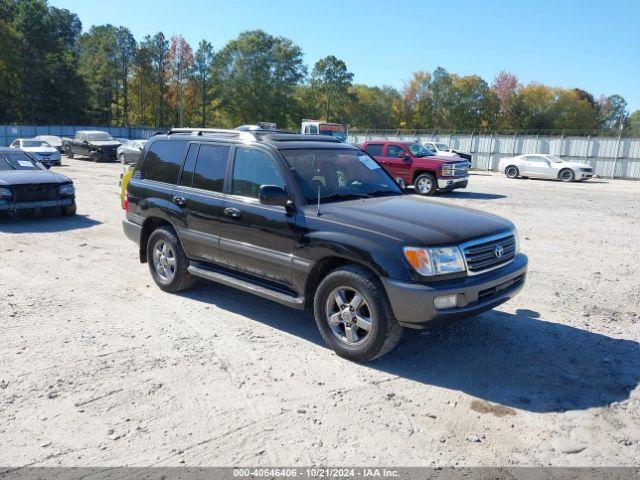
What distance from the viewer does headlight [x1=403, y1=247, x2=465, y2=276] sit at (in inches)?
158

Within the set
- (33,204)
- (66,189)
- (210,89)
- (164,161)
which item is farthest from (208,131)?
(210,89)

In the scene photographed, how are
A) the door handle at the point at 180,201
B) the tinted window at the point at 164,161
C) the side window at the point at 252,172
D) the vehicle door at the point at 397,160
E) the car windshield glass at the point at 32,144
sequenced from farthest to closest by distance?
the car windshield glass at the point at 32,144, the vehicle door at the point at 397,160, the tinted window at the point at 164,161, the door handle at the point at 180,201, the side window at the point at 252,172

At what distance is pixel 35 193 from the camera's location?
35.7 feet

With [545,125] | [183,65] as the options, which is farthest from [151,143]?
[545,125]

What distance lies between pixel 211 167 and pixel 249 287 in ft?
4.91

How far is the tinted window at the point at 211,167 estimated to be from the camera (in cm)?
558

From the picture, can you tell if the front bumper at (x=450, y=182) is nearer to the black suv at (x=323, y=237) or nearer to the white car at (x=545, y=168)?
the white car at (x=545, y=168)

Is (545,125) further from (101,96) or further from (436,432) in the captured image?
(436,432)

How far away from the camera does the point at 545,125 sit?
82.0 m

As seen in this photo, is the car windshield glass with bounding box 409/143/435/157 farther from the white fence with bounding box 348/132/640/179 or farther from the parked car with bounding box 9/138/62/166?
the parked car with bounding box 9/138/62/166

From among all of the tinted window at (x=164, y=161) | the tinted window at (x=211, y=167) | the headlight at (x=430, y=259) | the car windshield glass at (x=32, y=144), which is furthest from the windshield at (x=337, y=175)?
the car windshield glass at (x=32, y=144)

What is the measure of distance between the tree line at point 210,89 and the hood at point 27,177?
5415cm

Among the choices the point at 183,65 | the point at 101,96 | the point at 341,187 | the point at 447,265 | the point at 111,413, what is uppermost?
the point at 183,65

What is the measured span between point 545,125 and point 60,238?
8516cm
